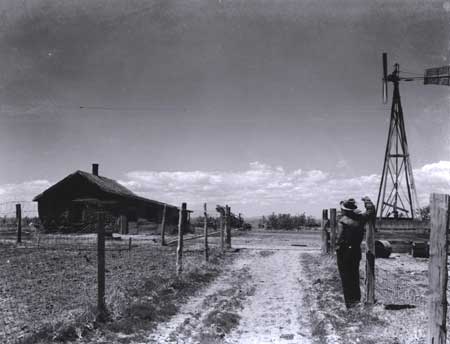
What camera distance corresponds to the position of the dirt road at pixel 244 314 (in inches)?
255

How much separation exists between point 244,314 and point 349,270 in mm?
2204

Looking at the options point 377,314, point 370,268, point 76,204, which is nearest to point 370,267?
point 370,268

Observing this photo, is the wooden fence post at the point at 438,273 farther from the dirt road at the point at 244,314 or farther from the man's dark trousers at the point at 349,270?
the man's dark trousers at the point at 349,270

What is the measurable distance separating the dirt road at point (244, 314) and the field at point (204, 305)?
0.02 metres

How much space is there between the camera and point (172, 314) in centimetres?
776

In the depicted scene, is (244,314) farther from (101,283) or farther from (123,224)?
(123,224)

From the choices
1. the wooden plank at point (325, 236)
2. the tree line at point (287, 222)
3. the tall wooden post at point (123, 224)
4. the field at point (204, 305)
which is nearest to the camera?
the field at point (204, 305)

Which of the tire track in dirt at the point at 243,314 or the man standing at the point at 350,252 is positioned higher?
the man standing at the point at 350,252

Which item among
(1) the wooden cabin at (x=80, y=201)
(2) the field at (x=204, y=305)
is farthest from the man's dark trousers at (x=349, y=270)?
(1) the wooden cabin at (x=80, y=201)

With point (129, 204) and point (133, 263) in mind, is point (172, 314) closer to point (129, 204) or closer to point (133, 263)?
point (133, 263)

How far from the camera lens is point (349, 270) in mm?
8195

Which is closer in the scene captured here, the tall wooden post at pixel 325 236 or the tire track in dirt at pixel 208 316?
the tire track in dirt at pixel 208 316

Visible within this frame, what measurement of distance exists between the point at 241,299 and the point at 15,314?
4431 mm

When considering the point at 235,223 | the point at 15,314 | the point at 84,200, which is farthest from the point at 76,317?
the point at 235,223
